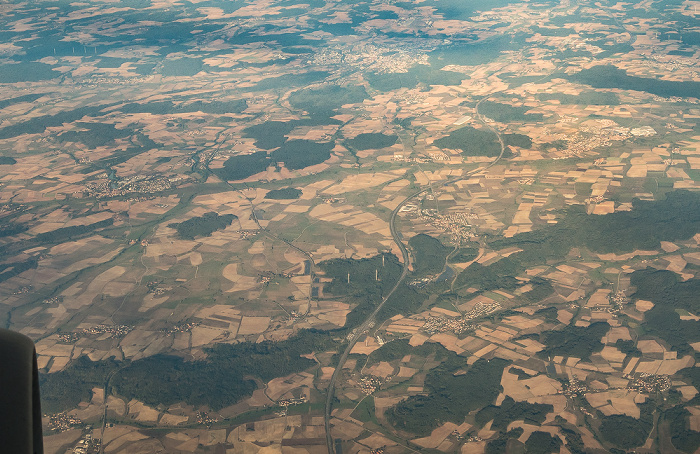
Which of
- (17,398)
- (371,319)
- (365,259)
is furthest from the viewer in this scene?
(365,259)

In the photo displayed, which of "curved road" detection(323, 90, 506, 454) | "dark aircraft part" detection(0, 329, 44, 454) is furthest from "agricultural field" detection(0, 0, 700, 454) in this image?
"dark aircraft part" detection(0, 329, 44, 454)

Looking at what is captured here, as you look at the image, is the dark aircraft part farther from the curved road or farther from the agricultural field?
the agricultural field

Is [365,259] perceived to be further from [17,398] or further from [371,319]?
[17,398]

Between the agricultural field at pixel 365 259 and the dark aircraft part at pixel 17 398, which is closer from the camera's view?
the dark aircraft part at pixel 17 398

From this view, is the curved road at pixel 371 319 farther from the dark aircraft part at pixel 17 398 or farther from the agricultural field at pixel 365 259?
the dark aircraft part at pixel 17 398

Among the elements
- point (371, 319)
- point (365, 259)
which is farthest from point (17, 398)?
point (365, 259)

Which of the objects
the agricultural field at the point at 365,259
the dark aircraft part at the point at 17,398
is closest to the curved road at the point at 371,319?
the agricultural field at the point at 365,259
